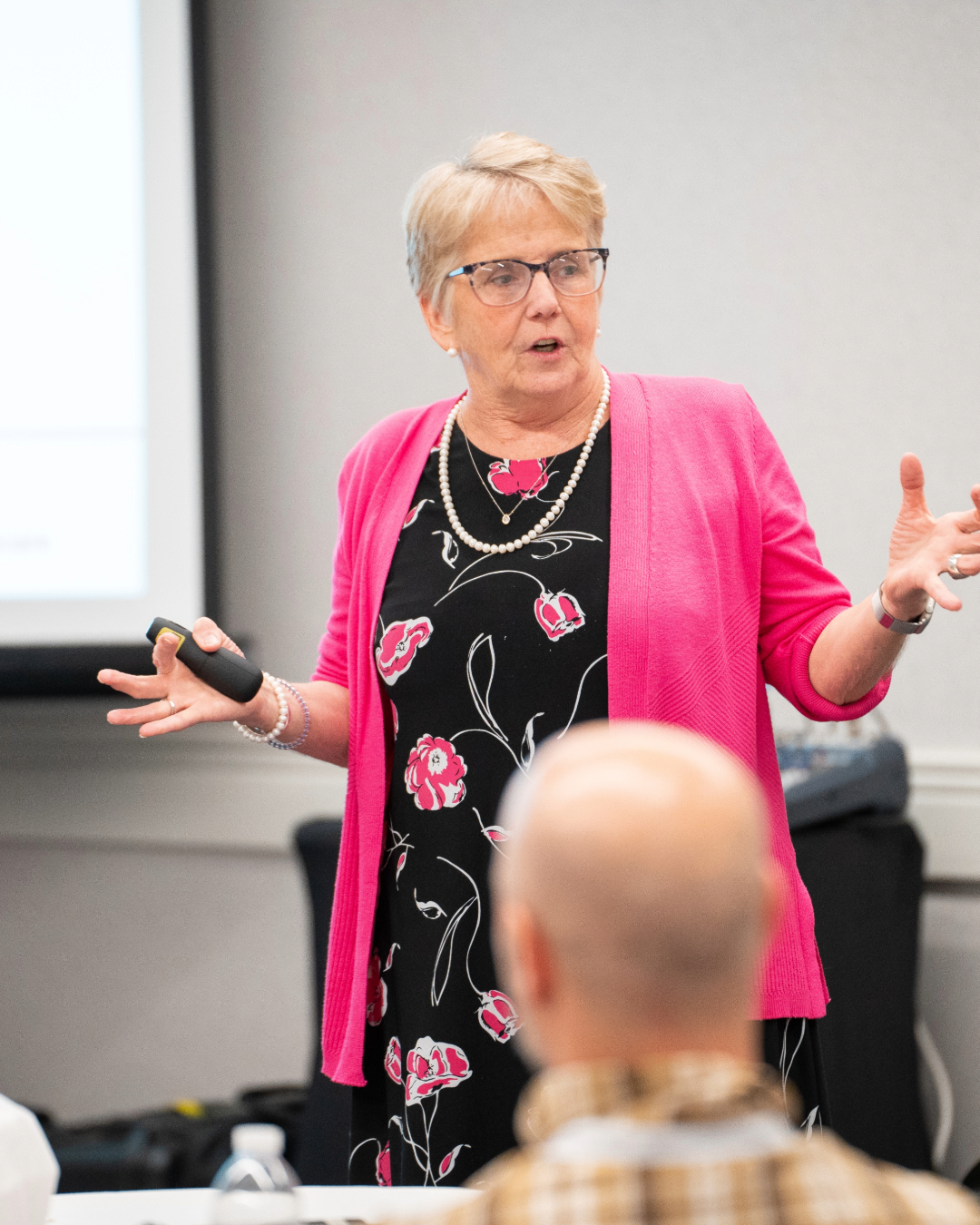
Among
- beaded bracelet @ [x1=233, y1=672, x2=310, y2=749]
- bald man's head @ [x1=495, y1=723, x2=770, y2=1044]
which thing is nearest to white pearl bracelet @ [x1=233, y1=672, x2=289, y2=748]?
beaded bracelet @ [x1=233, y1=672, x2=310, y2=749]

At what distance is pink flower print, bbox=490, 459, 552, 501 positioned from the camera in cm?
132

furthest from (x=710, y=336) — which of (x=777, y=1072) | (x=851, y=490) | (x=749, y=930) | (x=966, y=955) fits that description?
(x=749, y=930)

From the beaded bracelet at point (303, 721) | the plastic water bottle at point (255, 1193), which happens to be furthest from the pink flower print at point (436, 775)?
the plastic water bottle at point (255, 1193)

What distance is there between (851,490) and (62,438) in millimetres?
1462

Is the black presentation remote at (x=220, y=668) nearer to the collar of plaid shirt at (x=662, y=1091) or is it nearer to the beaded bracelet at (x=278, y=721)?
the beaded bracelet at (x=278, y=721)

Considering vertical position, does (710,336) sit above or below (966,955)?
above

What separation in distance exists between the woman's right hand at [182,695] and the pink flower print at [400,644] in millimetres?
128

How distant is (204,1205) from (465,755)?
473 millimetres

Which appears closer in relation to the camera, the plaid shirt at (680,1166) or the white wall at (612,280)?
the plaid shirt at (680,1166)

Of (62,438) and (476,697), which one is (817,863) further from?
(62,438)

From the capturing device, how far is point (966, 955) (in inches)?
81.6

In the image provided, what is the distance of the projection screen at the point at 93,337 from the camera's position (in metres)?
2.31

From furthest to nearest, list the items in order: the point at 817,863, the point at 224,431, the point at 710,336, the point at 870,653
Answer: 1. the point at 224,431
2. the point at 710,336
3. the point at 817,863
4. the point at 870,653

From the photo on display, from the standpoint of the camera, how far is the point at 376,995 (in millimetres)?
1336
